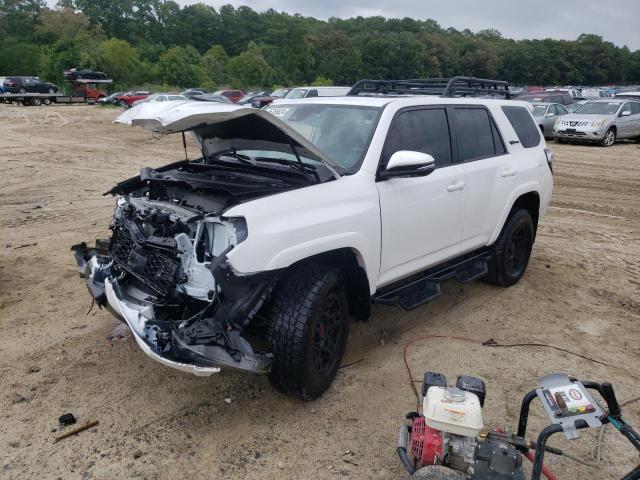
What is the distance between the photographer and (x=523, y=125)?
5.64 meters

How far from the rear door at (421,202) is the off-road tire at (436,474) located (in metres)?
1.57

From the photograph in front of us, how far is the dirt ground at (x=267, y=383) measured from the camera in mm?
3043

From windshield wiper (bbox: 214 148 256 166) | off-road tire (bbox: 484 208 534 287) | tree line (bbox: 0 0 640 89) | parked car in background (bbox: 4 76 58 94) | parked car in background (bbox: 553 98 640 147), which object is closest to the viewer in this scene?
windshield wiper (bbox: 214 148 256 166)

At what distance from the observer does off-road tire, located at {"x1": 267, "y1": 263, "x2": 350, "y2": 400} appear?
10.6 feet

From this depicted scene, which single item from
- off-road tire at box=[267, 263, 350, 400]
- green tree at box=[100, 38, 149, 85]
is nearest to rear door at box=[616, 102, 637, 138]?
off-road tire at box=[267, 263, 350, 400]

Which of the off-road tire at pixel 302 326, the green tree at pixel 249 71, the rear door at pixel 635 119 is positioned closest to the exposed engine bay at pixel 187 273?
the off-road tire at pixel 302 326

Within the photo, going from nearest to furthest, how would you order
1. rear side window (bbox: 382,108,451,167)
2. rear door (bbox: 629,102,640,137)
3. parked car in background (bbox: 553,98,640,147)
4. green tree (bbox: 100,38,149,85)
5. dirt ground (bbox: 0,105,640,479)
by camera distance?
dirt ground (bbox: 0,105,640,479)
rear side window (bbox: 382,108,451,167)
parked car in background (bbox: 553,98,640,147)
rear door (bbox: 629,102,640,137)
green tree (bbox: 100,38,149,85)

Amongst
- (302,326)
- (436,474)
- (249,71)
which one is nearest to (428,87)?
(302,326)

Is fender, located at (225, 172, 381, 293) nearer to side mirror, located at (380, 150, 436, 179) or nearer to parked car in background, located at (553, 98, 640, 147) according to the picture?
side mirror, located at (380, 150, 436, 179)

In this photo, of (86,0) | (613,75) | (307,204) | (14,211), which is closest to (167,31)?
(86,0)

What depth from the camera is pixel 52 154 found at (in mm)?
14961

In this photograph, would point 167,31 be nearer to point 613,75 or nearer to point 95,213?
point 613,75

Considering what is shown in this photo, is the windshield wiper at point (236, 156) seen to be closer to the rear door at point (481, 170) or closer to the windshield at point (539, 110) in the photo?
the rear door at point (481, 170)

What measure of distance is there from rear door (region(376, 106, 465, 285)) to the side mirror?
0.13 meters
